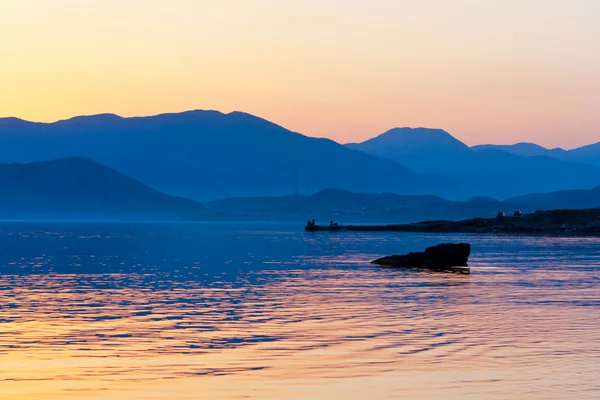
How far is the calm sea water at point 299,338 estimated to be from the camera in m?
26.2

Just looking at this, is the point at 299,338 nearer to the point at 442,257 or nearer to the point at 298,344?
the point at 298,344

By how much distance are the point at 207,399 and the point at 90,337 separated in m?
12.1

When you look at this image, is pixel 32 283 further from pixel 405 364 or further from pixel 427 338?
pixel 405 364

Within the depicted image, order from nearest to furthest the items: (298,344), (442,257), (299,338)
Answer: (298,344) → (299,338) → (442,257)

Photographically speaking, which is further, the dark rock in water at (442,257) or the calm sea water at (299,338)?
the dark rock in water at (442,257)

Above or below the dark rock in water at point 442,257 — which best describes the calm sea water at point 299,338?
below

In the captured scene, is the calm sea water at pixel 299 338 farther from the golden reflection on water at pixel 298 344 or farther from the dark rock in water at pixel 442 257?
the dark rock in water at pixel 442 257

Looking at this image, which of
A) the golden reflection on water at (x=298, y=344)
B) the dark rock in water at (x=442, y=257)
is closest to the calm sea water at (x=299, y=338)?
the golden reflection on water at (x=298, y=344)

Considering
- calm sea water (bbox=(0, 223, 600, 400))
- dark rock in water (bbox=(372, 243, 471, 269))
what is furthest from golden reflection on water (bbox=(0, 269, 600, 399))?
dark rock in water (bbox=(372, 243, 471, 269))

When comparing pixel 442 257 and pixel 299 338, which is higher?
pixel 442 257

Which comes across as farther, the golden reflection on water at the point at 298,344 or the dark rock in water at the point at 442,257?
the dark rock in water at the point at 442,257

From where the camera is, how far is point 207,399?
2464 cm

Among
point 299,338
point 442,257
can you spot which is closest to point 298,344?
point 299,338

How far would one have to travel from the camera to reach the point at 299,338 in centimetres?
3531
